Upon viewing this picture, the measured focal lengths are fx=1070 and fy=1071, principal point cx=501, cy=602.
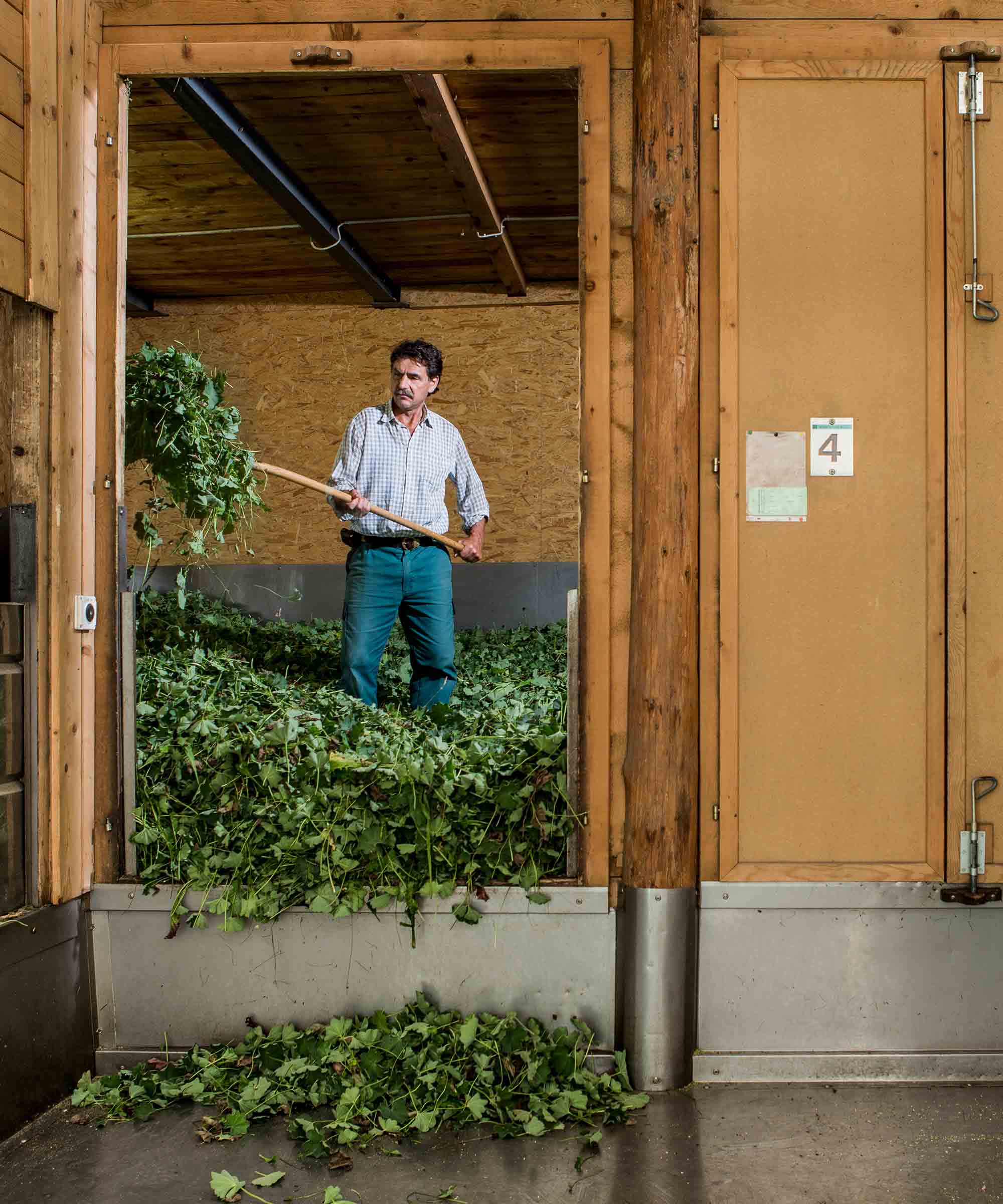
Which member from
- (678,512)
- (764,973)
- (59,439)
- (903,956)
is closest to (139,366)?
(59,439)

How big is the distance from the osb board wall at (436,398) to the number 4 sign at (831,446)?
545 centimetres

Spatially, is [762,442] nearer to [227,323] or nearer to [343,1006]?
[343,1006]

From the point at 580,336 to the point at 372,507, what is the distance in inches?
64.3

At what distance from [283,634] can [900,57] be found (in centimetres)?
446

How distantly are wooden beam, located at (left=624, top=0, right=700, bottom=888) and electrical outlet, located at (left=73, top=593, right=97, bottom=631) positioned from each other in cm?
160

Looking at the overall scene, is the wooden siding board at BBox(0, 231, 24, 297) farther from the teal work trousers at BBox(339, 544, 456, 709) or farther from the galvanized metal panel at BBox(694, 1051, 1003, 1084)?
the galvanized metal panel at BBox(694, 1051, 1003, 1084)

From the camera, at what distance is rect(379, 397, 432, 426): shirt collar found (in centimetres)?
499

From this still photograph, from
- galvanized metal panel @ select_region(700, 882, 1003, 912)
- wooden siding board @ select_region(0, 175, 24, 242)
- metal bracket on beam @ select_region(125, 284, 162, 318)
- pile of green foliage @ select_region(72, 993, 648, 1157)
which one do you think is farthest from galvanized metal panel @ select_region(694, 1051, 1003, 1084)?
metal bracket on beam @ select_region(125, 284, 162, 318)

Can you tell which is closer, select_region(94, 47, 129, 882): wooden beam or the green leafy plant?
select_region(94, 47, 129, 882): wooden beam

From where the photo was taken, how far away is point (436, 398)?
29.0ft

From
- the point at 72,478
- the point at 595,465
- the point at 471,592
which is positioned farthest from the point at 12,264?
the point at 471,592

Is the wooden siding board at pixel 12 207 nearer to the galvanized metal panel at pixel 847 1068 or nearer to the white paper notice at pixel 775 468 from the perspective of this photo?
the white paper notice at pixel 775 468

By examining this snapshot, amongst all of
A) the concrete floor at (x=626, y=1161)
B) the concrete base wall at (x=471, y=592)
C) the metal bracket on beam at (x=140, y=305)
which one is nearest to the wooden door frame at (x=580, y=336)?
the concrete floor at (x=626, y=1161)

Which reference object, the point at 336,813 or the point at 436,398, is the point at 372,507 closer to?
the point at 336,813
